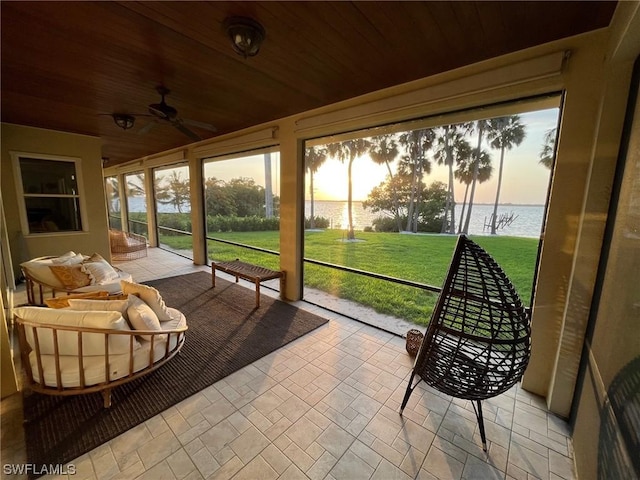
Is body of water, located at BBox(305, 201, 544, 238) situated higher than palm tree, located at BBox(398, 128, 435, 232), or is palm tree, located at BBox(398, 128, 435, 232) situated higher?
palm tree, located at BBox(398, 128, 435, 232)

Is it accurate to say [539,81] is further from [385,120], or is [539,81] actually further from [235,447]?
[235,447]

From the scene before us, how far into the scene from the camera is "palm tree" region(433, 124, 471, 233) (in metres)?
4.60

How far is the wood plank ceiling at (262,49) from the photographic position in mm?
1545

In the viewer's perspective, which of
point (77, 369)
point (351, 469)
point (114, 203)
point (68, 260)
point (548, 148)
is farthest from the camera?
point (114, 203)

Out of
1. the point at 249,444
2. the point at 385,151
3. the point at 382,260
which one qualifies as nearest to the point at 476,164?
the point at 385,151

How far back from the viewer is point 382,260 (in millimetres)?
5914

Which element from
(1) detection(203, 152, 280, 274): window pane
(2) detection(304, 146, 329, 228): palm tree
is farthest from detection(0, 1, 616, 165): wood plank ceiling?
(1) detection(203, 152, 280, 274): window pane

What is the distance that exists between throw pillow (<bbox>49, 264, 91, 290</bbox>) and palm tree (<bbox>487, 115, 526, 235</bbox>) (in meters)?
5.50

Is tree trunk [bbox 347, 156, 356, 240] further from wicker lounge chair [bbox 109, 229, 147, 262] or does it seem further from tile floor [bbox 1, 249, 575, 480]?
wicker lounge chair [bbox 109, 229, 147, 262]

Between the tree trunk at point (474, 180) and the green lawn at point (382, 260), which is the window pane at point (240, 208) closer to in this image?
the green lawn at point (382, 260)

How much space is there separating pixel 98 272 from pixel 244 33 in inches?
141

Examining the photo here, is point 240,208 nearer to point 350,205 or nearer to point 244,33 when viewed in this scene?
point 350,205

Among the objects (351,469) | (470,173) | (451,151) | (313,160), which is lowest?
(351,469)

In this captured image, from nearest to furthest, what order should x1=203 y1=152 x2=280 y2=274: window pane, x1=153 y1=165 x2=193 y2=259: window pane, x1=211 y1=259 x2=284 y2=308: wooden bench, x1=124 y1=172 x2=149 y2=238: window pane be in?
x1=211 y1=259 x2=284 y2=308: wooden bench
x1=203 y1=152 x2=280 y2=274: window pane
x1=153 y1=165 x2=193 y2=259: window pane
x1=124 y1=172 x2=149 y2=238: window pane
